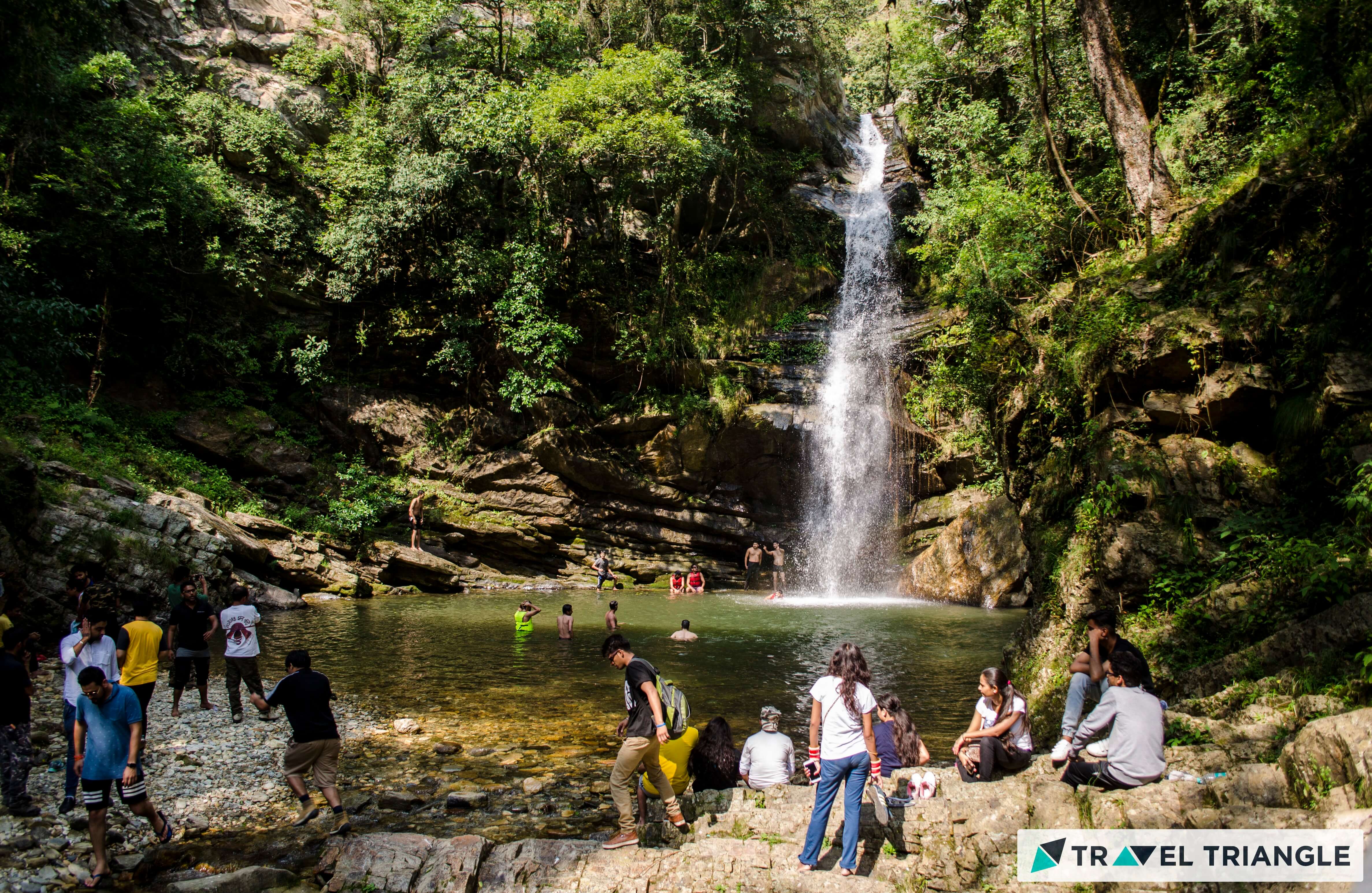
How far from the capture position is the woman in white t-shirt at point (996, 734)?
19.8ft

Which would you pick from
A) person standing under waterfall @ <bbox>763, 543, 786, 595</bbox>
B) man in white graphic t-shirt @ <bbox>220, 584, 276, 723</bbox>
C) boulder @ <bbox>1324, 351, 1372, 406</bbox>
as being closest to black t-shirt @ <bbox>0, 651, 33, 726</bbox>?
man in white graphic t-shirt @ <bbox>220, 584, 276, 723</bbox>

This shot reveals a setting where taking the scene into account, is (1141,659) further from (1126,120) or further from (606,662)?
(1126,120)

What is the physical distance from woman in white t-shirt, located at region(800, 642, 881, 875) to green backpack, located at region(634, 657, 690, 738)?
128cm

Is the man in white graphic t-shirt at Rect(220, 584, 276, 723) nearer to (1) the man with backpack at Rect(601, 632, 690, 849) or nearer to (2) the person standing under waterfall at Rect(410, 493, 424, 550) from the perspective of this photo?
(1) the man with backpack at Rect(601, 632, 690, 849)

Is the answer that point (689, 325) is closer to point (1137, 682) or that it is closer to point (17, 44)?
point (17, 44)

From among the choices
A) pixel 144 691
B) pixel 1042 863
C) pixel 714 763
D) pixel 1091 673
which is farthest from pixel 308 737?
pixel 1091 673

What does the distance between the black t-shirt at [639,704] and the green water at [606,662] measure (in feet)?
9.15

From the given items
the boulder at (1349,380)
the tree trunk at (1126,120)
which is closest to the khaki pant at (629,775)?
the boulder at (1349,380)

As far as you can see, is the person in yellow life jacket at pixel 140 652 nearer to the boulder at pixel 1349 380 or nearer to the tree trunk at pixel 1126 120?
the boulder at pixel 1349 380

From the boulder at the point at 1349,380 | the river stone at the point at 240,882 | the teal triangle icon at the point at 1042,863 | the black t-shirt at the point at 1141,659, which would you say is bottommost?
the river stone at the point at 240,882

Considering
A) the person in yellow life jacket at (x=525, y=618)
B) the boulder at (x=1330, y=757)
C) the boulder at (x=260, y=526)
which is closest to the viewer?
the boulder at (x=1330, y=757)

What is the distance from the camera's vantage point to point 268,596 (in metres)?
16.2

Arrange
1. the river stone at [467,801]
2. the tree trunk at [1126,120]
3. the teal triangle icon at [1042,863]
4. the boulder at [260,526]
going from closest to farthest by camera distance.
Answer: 1. the teal triangle icon at [1042,863]
2. the river stone at [467,801]
3. the tree trunk at [1126,120]
4. the boulder at [260,526]

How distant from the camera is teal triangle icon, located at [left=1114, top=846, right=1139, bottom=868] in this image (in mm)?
4262
